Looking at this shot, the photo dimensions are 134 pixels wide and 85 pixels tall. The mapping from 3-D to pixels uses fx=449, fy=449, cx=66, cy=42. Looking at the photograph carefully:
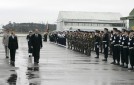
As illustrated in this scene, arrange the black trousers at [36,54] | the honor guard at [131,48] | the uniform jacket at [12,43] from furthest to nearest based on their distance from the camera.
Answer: the black trousers at [36,54] < the uniform jacket at [12,43] < the honor guard at [131,48]

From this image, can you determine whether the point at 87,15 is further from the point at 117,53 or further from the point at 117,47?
the point at 117,47

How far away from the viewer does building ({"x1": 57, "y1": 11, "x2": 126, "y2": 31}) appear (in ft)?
362

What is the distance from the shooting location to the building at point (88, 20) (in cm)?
11031

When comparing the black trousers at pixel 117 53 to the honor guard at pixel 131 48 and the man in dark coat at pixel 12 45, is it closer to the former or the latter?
the honor guard at pixel 131 48

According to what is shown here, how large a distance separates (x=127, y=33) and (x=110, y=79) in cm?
504

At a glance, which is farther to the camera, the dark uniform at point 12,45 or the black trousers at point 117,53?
the dark uniform at point 12,45

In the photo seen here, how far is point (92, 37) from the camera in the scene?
98.8 ft

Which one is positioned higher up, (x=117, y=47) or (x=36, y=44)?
(x=36, y=44)

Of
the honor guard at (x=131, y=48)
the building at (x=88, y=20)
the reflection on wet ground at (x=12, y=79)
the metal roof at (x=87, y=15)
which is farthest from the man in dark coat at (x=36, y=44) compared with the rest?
the metal roof at (x=87, y=15)

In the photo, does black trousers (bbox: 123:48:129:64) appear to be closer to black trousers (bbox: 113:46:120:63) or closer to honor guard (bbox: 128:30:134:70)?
honor guard (bbox: 128:30:134:70)

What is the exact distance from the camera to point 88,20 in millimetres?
112688

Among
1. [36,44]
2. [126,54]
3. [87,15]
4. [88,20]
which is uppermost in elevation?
[87,15]

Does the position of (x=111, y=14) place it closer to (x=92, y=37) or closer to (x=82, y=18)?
(x=82, y=18)

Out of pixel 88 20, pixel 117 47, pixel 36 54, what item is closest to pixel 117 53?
pixel 117 47
